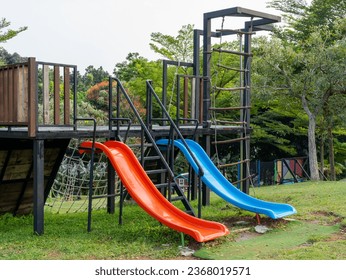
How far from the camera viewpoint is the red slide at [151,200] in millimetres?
6980

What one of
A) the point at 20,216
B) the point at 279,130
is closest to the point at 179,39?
the point at 279,130

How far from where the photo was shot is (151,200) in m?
7.50

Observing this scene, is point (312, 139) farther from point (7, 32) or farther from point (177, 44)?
point (7, 32)

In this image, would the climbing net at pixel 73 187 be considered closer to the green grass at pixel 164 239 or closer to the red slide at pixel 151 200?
the green grass at pixel 164 239

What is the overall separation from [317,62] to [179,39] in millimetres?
8822

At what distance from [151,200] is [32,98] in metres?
2.19

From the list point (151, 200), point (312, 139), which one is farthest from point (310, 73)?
point (151, 200)

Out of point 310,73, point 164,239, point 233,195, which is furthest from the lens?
point 310,73

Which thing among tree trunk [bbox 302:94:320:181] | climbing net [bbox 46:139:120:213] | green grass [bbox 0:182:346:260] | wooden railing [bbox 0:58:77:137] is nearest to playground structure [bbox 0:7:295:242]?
wooden railing [bbox 0:58:77:137]

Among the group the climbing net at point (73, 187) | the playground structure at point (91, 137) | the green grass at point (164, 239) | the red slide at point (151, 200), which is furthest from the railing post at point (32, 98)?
the climbing net at point (73, 187)

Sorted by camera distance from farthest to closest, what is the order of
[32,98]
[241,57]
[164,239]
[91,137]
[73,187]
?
[73,187], [241,57], [91,137], [32,98], [164,239]

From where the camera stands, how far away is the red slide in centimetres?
698

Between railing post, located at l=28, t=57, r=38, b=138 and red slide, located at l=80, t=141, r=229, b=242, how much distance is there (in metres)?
1.09

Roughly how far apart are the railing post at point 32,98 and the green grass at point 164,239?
1.55 metres
